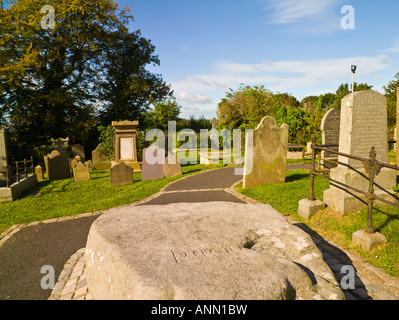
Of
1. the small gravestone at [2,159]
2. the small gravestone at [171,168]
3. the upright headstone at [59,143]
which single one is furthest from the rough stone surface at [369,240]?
the upright headstone at [59,143]

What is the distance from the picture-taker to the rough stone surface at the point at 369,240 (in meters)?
4.30

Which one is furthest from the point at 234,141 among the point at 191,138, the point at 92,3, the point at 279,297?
the point at 279,297

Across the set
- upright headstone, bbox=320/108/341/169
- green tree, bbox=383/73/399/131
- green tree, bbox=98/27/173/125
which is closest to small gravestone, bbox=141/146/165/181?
upright headstone, bbox=320/108/341/169

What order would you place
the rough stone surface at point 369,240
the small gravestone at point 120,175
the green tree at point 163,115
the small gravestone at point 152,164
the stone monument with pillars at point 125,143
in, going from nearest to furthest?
the rough stone surface at point 369,240, the small gravestone at point 120,175, the small gravestone at point 152,164, the stone monument with pillars at point 125,143, the green tree at point 163,115

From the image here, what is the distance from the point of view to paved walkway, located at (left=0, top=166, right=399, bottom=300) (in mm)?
3480

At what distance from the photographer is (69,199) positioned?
9.46 meters

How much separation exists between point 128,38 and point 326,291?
27930 millimetres

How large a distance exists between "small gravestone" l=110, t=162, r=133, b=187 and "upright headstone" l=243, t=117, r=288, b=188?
16.8 ft

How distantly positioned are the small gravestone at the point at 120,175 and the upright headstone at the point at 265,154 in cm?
512

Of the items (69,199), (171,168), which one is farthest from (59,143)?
(69,199)

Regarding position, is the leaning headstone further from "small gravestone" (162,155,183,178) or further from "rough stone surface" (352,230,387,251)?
"rough stone surface" (352,230,387,251)

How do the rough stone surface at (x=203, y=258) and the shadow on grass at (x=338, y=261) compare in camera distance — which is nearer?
the rough stone surface at (x=203, y=258)

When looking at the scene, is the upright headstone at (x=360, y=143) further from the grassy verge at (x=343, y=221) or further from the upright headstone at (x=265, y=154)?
the upright headstone at (x=265, y=154)
